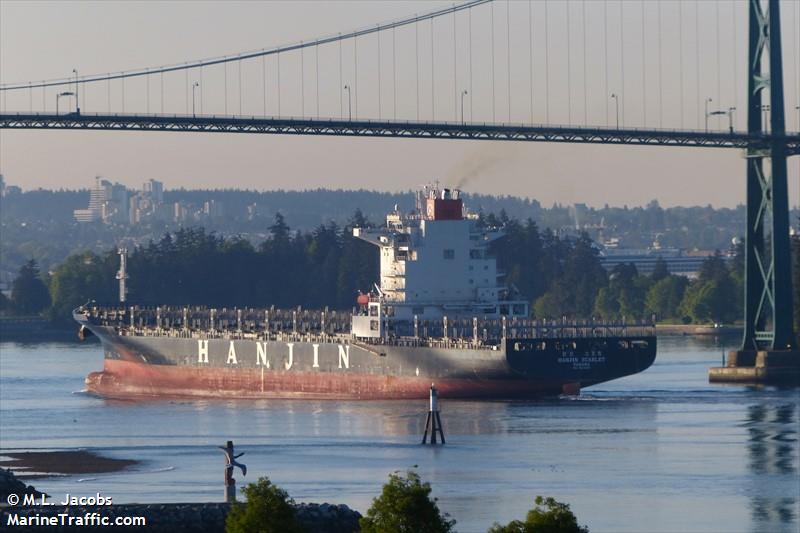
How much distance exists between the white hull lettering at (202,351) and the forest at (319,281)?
2003 inches

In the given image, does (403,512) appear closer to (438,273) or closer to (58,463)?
(58,463)

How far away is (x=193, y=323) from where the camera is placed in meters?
73.4

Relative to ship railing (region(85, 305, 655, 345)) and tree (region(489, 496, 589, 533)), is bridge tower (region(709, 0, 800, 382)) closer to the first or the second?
ship railing (region(85, 305, 655, 345))

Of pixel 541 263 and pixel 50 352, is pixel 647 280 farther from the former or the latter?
pixel 50 352

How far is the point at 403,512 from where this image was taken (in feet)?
82.9

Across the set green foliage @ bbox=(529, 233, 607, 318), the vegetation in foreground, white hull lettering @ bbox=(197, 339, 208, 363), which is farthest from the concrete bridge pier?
green foliage @ bbox=(529, 233, 607, 318)

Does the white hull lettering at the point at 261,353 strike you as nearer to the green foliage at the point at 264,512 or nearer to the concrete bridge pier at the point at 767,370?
the concrete bridge pier at the point at 767,370

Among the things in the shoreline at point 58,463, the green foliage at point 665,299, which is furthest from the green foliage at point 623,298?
the shoreline at point 58,463

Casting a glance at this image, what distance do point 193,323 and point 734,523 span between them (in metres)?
39.8

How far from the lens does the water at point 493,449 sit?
37.5 meters

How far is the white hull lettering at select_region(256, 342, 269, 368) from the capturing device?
2576 inches

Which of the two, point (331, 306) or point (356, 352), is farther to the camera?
point (331, 306)

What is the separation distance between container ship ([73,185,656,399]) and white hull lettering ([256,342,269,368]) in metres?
0.03

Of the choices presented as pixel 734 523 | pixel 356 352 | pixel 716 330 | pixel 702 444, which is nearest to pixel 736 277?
pixel 716 330
